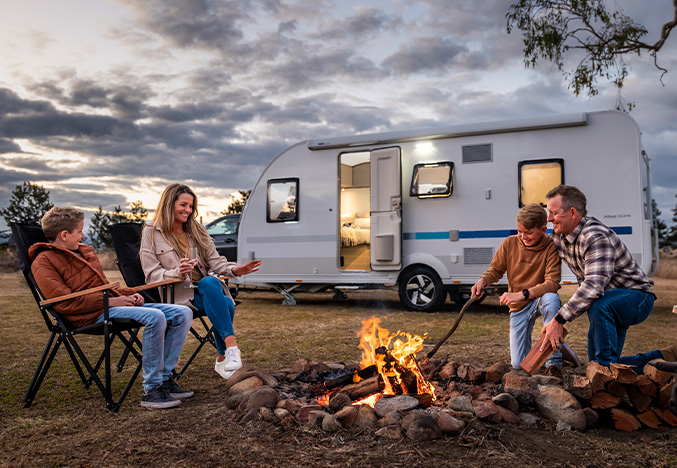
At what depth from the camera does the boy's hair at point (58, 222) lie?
2979mm

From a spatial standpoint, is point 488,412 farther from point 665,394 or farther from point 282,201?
point 282,201

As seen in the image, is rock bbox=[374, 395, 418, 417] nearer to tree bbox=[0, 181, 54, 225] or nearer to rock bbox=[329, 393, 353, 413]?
rock bbox=[329, 393, 353, 413]

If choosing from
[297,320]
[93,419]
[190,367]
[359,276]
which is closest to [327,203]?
[359,276]

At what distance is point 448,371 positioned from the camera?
3389 mm

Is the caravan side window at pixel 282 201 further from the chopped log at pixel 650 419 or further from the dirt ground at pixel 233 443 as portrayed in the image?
the chopped log at pixel 650 419

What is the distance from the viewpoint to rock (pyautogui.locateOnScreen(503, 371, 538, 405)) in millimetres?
2697

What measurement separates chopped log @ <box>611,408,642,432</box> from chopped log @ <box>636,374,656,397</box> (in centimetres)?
13

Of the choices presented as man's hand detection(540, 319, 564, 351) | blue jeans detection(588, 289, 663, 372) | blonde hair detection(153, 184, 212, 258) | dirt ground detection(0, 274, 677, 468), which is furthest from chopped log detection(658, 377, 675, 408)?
blonde hair detection(153, 184, 212, 258)

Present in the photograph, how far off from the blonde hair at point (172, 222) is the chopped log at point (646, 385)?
2.66 m

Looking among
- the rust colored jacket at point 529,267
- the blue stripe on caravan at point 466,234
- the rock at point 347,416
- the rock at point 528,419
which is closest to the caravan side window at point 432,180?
the blue stripe on caravan at point 466,234

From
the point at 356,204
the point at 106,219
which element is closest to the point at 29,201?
the point at 106,219

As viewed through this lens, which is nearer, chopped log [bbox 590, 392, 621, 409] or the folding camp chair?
chopped log [bbox 590, 392, 621, 409]

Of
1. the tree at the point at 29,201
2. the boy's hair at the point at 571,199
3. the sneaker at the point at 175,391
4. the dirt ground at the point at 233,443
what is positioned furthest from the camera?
the tree at the point at 29,201

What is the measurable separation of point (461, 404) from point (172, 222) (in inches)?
82.7
